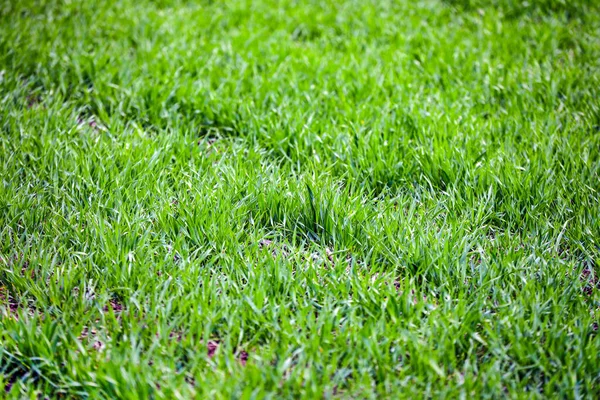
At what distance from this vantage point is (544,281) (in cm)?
212

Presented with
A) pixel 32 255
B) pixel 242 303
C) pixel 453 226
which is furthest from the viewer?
pixel 453 226

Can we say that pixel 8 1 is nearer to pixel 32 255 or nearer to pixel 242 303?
pixel 32 255

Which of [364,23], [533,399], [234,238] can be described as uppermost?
[364,23]

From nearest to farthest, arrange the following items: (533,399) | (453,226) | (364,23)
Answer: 1. (533,399)
2. (453,226)
3. (364,23)

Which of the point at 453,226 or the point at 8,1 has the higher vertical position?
the point at 8,1

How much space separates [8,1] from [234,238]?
3.39 m

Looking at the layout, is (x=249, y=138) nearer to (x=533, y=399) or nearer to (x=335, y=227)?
(x=335, y=227)

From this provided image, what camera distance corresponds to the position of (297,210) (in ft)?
8.23

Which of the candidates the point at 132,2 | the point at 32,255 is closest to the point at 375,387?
the point at 32,255

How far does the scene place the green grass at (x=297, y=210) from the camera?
1.83 metres

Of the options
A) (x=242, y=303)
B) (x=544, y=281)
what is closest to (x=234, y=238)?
(x=242, y=303)

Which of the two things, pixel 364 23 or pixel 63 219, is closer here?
pixel 63 219

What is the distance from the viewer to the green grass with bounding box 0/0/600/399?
6.02 ft

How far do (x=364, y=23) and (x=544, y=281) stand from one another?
2.85 m
